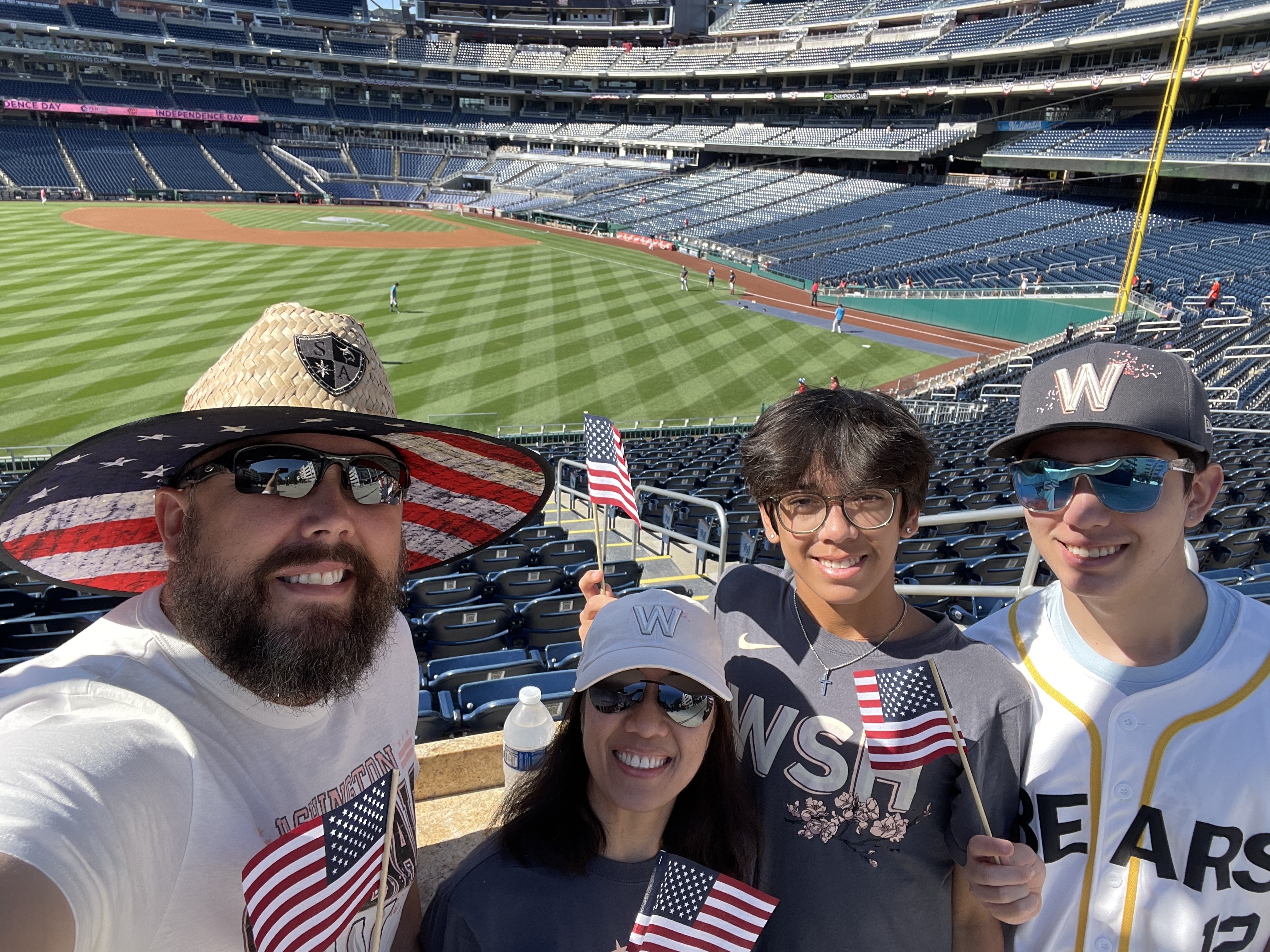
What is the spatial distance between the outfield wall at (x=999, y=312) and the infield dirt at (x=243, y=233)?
2301 cm

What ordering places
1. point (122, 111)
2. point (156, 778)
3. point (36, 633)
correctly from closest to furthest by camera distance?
point (156, 778) → point (36, 633) → point (122, 111)

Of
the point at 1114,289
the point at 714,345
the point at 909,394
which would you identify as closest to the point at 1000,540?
the point at 909,394

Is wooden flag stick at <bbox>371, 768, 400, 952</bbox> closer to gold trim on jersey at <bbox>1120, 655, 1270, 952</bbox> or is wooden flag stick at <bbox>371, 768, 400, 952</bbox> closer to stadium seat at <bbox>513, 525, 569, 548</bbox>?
gold trim on jersey at <bbox>1120, 655, 1270, 952</bbox>

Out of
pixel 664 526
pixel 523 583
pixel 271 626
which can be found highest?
pixel 271 626

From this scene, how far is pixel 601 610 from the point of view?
84.8 inches

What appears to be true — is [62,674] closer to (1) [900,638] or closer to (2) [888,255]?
(1) [900,638]

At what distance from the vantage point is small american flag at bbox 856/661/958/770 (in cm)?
204

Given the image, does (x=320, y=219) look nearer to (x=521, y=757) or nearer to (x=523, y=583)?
(x=523, y=583)

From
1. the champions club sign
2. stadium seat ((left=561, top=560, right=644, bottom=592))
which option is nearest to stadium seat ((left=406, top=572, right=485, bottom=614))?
stadium seat ((left=561, top=560, right=644, bottom=592))

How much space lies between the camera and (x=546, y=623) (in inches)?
258

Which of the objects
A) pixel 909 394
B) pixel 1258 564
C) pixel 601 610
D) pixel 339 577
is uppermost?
pixel 339 577

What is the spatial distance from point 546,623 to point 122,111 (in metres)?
80.1

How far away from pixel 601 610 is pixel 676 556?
8.18 metres

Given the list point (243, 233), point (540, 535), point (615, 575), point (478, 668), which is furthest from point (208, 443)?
point (243, 233)
